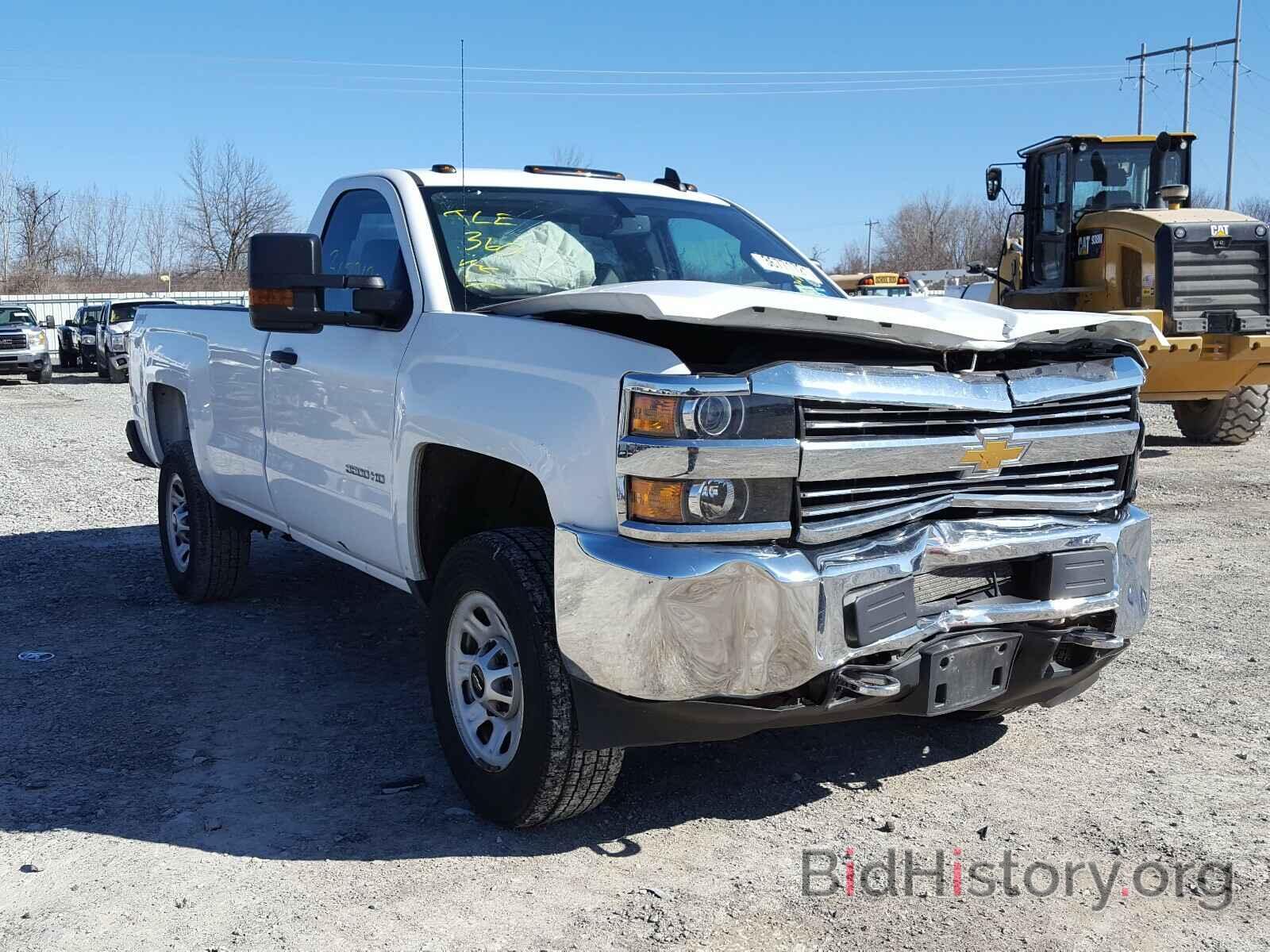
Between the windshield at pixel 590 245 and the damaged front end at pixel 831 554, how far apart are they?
1.50m

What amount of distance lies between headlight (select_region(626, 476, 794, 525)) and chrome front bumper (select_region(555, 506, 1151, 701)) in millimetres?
73

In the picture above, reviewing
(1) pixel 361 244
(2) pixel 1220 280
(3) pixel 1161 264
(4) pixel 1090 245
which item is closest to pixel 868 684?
(1) pixel 361 244

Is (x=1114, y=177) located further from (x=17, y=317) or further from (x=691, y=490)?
(x=17, y=317)

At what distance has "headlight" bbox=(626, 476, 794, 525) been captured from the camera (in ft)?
10.0

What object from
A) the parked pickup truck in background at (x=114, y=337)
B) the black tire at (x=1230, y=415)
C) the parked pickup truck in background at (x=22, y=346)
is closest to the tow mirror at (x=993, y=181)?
the black tire at (x=1230, y=415)

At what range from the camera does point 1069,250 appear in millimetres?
13461

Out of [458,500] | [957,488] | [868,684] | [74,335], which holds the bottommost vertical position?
[868,684]

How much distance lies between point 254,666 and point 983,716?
10.1 ft

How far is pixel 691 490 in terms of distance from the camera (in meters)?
3.05

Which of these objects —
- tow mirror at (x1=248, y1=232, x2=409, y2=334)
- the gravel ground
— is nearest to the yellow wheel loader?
the gravel ground

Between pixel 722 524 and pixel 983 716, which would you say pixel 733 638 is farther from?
pixel 983 716

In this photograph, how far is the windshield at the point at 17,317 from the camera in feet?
88.1

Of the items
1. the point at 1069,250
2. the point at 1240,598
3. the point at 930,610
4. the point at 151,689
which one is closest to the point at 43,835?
the point at 151,689

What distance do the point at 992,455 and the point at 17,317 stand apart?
2802 centimetres
